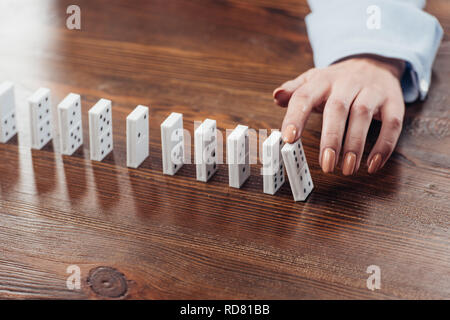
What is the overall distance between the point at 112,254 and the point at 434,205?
1.48 ft

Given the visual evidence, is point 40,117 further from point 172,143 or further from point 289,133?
point 289,133

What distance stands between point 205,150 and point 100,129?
0.55ft

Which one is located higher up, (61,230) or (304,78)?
(304,78)

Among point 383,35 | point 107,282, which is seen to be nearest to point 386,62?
point 383,35

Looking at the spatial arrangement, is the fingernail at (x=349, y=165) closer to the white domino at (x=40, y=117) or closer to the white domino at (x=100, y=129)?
the white domino at (x=100, y=129)

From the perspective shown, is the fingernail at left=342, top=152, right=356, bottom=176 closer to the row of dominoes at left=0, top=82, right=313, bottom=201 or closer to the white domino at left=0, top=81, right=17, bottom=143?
the row of dominoes at left=0, top=82, right=313, bottom=201

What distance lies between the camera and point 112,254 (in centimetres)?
80

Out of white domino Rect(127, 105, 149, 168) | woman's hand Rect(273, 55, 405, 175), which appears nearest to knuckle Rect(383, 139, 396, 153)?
woman's hand Rect(273, 55, 405, 175)

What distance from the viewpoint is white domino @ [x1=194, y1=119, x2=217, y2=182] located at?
3.06 feet

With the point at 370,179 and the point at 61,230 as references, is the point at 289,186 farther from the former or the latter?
the point at 61,230

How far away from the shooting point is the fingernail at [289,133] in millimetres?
921

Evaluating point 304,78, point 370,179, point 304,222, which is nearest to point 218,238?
point 304,222

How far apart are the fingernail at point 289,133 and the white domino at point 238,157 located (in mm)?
58
